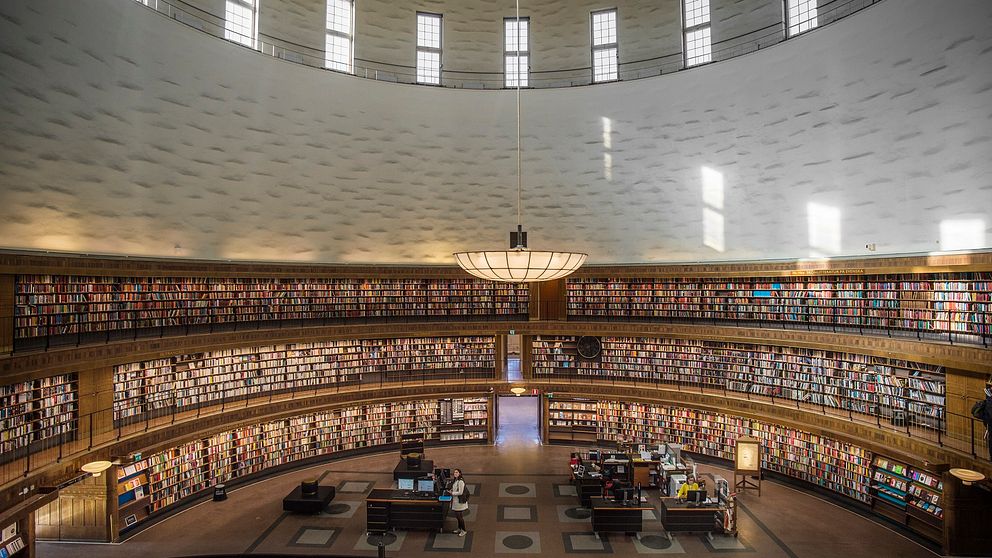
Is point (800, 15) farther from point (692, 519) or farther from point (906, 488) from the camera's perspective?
point (692, 519)

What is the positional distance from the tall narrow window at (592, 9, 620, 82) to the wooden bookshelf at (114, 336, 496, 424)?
7.97 m

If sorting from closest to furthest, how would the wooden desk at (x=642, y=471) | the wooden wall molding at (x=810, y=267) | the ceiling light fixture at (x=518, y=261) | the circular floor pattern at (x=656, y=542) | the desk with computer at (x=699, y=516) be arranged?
the ceiling light fixture at (x=518, y=261) → the circular floor pattern at (x=656, y=542) → the desk with computer at (x=699, y=516) → the wooden wall molding at (x=810, y=267) → the wooden desk at (x=642, y=471)

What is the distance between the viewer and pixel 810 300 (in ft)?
40.3

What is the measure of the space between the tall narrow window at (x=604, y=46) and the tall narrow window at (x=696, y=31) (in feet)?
5.93

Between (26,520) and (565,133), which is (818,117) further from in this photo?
(26,520)

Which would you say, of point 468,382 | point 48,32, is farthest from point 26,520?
point 468,382

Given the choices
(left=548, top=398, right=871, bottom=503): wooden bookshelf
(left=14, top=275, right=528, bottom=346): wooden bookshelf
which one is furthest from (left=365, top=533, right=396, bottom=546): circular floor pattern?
(left=548, top=398, right=871, bottom=503): wooden bookshelf

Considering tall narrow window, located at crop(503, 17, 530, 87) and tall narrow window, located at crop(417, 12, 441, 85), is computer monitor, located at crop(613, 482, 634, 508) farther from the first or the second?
tall narrow window, located at crop(417, 12, 441, 85)

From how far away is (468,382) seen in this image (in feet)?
46.0

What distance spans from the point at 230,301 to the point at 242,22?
6516 mm

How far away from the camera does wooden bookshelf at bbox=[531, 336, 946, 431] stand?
9.81 metres

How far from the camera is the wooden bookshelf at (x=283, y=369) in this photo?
10.4 m

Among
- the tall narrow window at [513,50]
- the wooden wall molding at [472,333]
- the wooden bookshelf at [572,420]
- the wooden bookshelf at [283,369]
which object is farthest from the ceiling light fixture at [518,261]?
the tall narrow window at [513,50]

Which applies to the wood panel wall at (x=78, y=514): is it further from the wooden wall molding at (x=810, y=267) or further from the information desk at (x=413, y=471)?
the wooden wall molding at (x=810, y=267)
